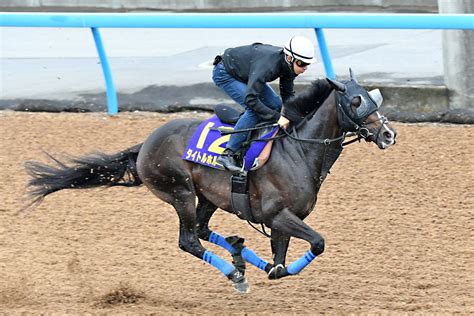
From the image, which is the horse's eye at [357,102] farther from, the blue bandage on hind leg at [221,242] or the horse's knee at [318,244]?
the blue bandage on hind leg at [221,242]

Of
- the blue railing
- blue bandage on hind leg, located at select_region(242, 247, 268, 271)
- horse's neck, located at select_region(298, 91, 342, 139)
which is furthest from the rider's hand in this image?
the blue railing

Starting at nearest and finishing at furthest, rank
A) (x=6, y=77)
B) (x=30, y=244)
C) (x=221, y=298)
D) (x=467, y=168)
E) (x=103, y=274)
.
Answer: (x=221, y=298), (x=103, y=274), (x=30, y=244), (x=467, y=168), (x=6, y=77)

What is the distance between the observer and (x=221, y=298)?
23.4 ft

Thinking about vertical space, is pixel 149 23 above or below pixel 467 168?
above

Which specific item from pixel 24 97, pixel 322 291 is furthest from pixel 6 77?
pixel 322 291

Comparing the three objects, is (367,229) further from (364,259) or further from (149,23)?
(149,23)

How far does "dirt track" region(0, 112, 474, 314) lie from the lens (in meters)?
6.98

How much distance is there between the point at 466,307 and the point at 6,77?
29.3ft

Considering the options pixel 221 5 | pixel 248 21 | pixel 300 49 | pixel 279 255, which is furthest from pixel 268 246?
pixel 221 5

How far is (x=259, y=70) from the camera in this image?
672 centimetres

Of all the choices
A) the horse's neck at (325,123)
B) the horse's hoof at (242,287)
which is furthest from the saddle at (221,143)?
the horse's hoof at (242,287)

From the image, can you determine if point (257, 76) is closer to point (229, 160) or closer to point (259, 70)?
point (259, 70)

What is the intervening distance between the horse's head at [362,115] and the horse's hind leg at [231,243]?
1.20 metres

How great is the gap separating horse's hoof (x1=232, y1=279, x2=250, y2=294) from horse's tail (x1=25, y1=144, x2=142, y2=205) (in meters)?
1.21
